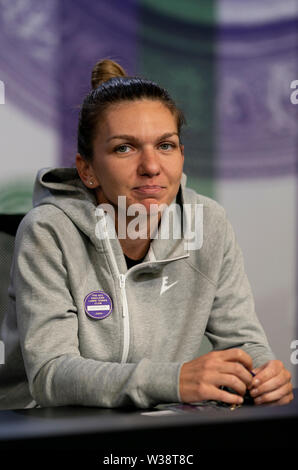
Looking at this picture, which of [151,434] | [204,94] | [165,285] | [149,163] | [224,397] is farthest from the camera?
[204,94]

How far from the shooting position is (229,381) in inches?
41.9

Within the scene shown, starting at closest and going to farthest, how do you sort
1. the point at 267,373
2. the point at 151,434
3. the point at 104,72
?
the point at 151,434 → the point at 267,373 → the point at 104,72

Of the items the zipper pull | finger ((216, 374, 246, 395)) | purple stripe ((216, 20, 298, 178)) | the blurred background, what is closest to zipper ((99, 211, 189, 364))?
the zipper pull

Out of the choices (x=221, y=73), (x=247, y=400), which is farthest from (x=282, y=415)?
(x=221, y=73)

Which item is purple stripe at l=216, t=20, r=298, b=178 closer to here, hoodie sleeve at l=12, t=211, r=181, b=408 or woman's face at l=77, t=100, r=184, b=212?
woman's face at l=77, t=100, r=184, b=212

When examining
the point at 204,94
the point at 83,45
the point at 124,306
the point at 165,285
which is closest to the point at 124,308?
the point at 124,306

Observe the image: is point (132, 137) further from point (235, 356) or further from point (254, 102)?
point (254, 102)

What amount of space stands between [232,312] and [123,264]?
28 cm

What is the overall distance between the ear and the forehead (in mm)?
94

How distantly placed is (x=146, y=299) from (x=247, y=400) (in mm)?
349
